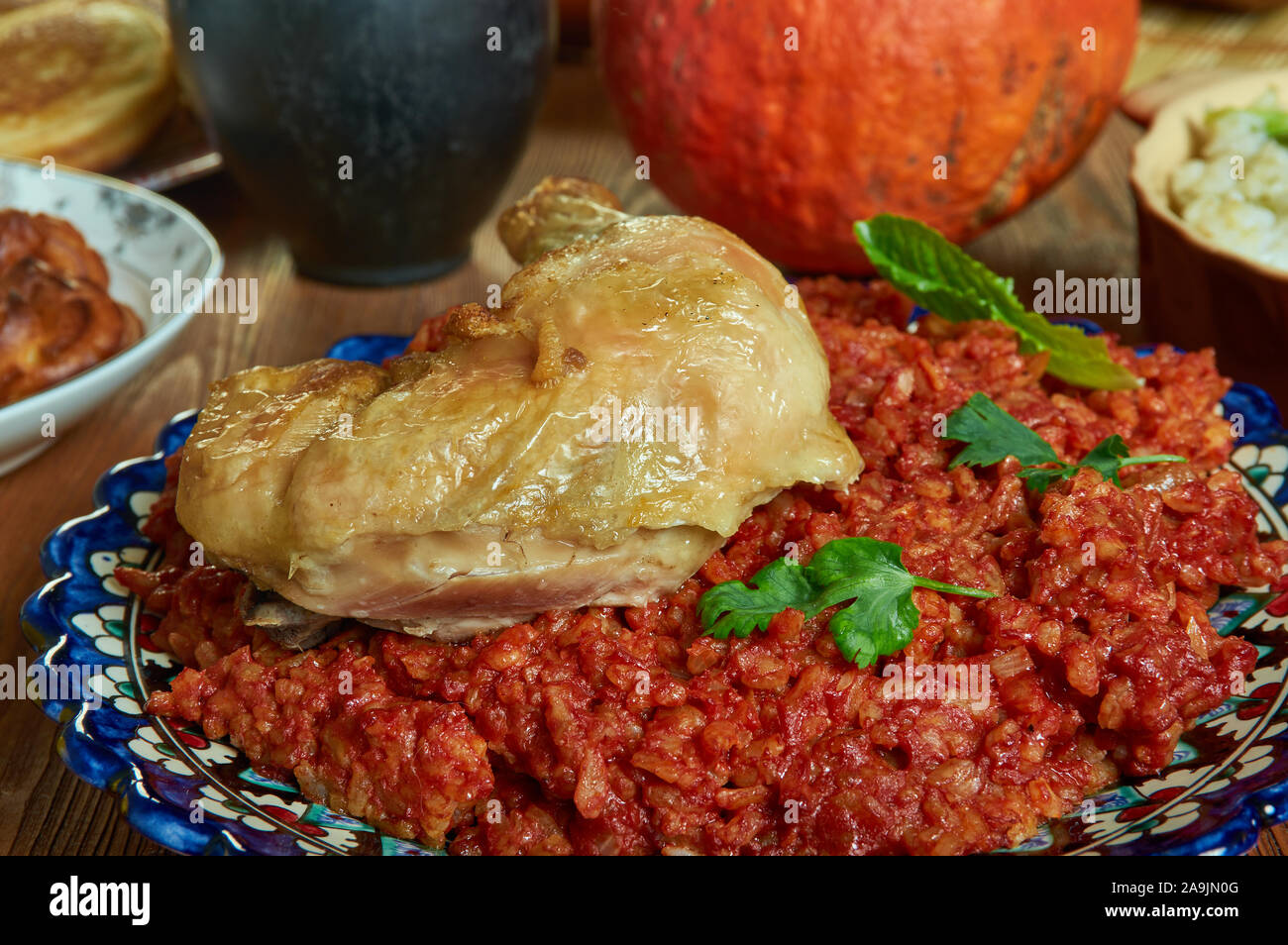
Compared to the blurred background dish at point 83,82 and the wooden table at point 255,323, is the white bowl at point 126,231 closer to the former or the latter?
the wooden table at point 255,323

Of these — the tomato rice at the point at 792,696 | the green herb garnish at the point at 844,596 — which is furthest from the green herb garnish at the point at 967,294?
the green herb garnish at the point at 844,596

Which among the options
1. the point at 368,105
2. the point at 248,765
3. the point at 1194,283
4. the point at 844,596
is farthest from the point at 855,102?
the point at 248,765

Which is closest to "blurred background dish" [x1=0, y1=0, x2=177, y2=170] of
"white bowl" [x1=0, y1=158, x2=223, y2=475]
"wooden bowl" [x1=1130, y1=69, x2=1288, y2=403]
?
"white bowl" [x1=0, y1=158, x2=223, y2=475]

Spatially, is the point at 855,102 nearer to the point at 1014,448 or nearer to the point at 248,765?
the point at 1014,448

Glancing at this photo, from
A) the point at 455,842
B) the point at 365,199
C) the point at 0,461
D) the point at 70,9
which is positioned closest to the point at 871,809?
the point at 455,842

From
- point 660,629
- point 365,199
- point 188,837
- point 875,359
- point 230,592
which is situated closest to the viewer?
point 188,837

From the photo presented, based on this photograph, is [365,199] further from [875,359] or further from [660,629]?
[660,629]
